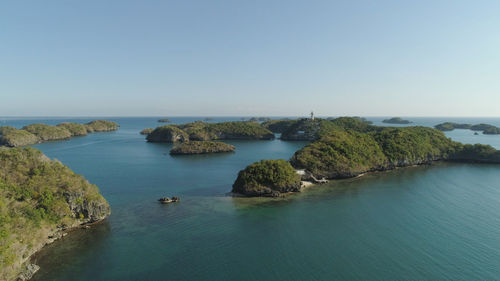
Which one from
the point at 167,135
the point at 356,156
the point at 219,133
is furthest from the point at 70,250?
the point at 219,133

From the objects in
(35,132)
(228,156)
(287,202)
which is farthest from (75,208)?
(35,132)

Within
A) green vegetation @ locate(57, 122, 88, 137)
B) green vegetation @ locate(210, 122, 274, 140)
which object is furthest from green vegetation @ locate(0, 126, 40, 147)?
green vegetation @ locate(210, 122, 274, 140)

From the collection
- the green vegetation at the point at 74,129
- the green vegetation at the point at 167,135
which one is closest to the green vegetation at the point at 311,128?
the green vegetation at the point at 167,135

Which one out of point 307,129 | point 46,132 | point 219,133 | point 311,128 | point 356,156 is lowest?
point 356,156

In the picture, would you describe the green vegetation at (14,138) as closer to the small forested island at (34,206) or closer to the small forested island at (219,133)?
the small forested island at (219,133)

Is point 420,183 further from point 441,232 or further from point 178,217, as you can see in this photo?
point 178,217

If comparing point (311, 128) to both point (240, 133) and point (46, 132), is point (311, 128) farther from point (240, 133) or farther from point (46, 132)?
point (46, 132)
